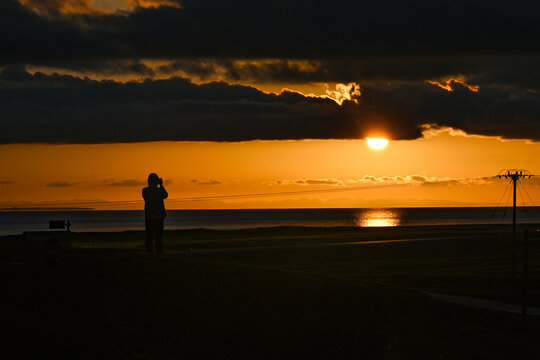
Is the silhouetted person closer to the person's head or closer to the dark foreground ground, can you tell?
the person's head

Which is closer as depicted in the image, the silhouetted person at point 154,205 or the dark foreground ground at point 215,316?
the dark foreground ground at point 215,316

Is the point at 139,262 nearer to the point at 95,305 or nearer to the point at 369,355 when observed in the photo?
the point at 95,305

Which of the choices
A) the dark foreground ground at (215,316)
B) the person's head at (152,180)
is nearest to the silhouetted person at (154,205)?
the person's head at (152,180)

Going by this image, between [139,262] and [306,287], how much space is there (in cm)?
438

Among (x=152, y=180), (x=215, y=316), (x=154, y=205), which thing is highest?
(x=152, y=180)

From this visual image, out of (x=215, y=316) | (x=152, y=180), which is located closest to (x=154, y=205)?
(x=152, y=180)

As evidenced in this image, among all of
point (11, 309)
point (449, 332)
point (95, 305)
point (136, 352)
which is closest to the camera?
point (136, 352)

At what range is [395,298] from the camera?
21156 millimetres

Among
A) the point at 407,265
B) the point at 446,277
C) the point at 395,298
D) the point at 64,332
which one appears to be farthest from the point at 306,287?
the point at 407,265

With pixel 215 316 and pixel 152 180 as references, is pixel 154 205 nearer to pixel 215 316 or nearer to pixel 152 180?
pixel 152 180

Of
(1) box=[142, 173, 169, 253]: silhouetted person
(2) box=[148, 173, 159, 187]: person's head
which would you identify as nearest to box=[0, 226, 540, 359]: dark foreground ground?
(1) box=[142, 173, 169, 253]: silhouetted person

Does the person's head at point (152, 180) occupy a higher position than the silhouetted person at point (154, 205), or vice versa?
the person's head at point (152, 180)

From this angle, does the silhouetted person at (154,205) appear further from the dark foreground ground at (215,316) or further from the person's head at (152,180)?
the dark foreground ground at (215,316)

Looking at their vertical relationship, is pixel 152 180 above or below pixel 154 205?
above
